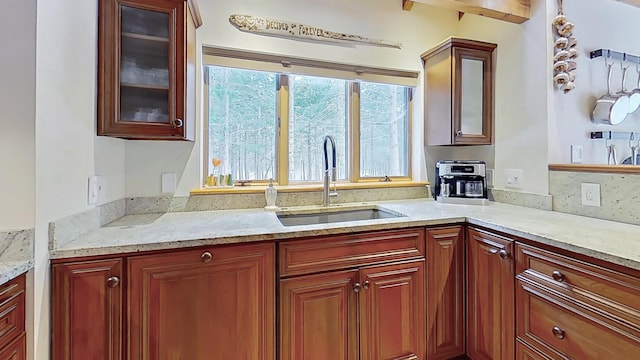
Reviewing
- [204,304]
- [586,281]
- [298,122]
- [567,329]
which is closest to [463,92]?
[298,122]

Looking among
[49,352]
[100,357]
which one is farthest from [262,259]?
[49,352]

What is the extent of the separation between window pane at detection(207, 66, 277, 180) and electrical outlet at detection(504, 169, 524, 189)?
1640mm

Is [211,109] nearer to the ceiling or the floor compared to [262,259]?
nearer to the ceiling

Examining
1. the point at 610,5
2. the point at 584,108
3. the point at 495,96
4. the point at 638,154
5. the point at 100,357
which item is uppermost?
the point at 610,5

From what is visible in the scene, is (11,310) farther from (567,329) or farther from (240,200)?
(567,329)

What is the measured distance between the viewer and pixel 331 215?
6.99 feet

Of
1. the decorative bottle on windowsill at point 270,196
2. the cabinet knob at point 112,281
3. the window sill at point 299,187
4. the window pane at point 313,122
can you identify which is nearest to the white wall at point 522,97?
the window sill at point 299,187

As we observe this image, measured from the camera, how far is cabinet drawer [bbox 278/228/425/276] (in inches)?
57.3

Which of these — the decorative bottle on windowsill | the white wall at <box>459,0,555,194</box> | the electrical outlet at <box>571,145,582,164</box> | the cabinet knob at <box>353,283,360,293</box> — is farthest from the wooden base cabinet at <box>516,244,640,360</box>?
the decorative bottle on windowsill

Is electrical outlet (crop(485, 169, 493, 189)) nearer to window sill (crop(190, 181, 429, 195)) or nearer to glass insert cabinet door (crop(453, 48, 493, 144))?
glass insert cabinet door (crop(453, 48, 493, 144))

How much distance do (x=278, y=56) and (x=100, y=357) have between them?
187cm

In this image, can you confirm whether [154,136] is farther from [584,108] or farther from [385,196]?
[584,108]

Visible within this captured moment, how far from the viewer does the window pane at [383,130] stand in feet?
8.16

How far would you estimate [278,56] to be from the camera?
2150 millimetres
